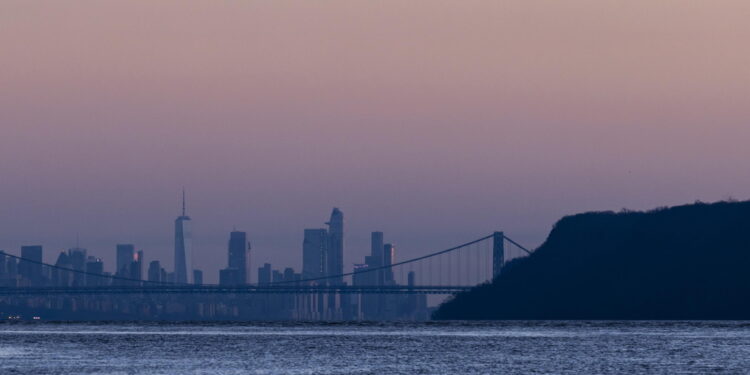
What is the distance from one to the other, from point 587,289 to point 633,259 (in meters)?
7.67

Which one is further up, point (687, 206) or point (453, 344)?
point (687, 206)

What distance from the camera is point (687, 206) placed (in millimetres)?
197625

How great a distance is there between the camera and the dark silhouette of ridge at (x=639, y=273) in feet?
595

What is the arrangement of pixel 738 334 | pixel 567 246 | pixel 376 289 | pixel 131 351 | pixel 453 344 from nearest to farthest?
1. pixel 131 351
2. pixel 453 344
3. pixel 738 334
4. pixel 376 289
5. pixel 567 246

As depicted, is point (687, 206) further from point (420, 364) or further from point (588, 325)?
point (420, 364)

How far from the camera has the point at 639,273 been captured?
611 feet

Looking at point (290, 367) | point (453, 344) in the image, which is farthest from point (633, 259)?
point (290, 367)

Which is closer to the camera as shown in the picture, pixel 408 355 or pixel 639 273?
pixel 408 355

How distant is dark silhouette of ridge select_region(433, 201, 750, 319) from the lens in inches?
7136

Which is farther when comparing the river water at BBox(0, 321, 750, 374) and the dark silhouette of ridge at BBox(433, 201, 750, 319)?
the dark silhouette of ridge at BBox(433, 201, 750, 319)

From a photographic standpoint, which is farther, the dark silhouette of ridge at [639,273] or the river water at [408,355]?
the dark silhouette of ridge at [639,273]

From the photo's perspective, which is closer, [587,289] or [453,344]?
[453,344]

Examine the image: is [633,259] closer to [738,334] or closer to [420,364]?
[738,334]

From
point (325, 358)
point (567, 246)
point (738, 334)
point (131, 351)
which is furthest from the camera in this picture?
point (567, 246)
